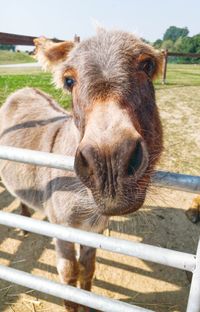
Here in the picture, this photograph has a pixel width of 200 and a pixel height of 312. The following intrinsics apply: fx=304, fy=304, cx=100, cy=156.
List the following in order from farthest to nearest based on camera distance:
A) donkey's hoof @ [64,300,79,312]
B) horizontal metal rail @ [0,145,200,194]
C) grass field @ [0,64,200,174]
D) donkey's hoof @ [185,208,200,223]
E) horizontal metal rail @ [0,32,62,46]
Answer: grass field @ [0,64,200,174] < donkey's hoof @ [185,208,200,223] < horizontal metal rail @ [0,32,62,46] < donkey's hoof @ [64,300,79,312] < horizontal metal rail @ [0,145,200,194]

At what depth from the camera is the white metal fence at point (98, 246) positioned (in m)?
1.30

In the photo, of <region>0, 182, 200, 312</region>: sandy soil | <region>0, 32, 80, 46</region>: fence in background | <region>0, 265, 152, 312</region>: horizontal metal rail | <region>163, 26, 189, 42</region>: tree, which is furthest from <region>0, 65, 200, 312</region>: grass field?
<region>163, 26, 189, 42</region>: tree

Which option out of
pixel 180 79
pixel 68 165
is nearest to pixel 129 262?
pixel 68 165

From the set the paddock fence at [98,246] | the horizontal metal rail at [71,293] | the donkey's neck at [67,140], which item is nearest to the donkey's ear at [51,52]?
the donkey's neck at [67,140]

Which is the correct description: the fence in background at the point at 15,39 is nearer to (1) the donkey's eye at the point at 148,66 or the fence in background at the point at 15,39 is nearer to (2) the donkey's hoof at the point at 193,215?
(1) the donkey's eye at the point at 148,66

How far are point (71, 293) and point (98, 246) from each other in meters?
0.37

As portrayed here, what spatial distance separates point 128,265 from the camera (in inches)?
133

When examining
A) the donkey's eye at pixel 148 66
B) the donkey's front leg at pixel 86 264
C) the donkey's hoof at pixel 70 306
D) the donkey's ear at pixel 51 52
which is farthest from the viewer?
the donkey's front leg at pixel 86 264

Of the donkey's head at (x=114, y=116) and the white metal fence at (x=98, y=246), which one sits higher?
the donkey's head at (x=114, y=116)

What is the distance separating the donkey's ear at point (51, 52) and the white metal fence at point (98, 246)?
122 centimetres

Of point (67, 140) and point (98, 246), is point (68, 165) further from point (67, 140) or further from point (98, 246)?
point (67, 140)

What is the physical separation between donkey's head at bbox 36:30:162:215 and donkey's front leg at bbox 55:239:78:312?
1148 millimetres

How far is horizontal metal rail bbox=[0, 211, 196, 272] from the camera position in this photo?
1.33 meters

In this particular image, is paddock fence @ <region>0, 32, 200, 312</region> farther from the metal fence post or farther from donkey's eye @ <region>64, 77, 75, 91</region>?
donkey's eye @ <region>64, 77, 75, 91</region>
